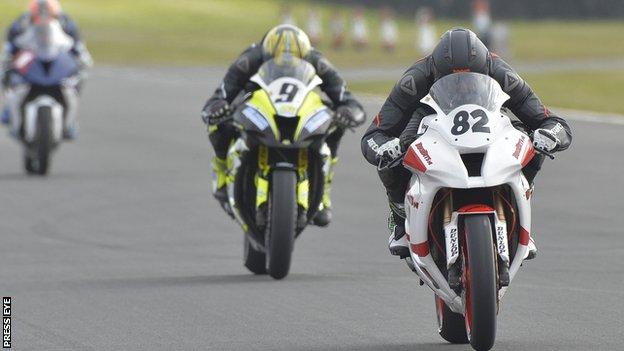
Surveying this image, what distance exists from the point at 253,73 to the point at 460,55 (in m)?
3.40

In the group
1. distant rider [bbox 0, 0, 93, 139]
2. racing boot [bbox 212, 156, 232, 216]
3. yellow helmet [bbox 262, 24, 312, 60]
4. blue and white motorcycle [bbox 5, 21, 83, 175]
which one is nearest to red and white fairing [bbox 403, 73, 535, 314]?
yellow helmet [bbox 262, 24, 312, 60]

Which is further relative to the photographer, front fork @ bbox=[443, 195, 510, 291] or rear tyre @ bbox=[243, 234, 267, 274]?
rear tyre @ bbox=[243, 234, 267, 274]

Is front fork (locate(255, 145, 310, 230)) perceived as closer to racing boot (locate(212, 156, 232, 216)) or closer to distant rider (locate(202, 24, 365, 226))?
distant rider (locate(202, 24, 365, 226))

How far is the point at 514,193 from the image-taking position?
26.2ft

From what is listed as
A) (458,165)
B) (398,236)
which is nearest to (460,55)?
(458,165)

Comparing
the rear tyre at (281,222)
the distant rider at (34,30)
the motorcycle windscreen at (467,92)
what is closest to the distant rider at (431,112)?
the motorcycle windscreen at (467,92)

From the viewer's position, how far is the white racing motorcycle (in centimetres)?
770

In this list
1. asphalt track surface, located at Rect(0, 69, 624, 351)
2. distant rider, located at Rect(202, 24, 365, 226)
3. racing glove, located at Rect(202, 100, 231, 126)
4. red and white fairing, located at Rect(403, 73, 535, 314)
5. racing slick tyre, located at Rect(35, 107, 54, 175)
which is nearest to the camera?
red and white fairing, located at Rect(403, 73, 535, 314)

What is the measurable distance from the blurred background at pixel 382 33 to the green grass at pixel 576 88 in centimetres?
2

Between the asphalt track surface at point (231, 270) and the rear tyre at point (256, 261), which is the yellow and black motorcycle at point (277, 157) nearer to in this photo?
the rear tyre at point (256, 261)

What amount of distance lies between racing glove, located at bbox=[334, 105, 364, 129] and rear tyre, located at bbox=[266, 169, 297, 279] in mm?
576

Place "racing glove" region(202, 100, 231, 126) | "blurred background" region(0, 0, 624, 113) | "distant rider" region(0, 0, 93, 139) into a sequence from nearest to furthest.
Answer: "racing glove" region(202, 100, 231, 126)
"distant rider" region(0, 0, 93, 139)
"blurred background" region(0, 0, 624, 113)

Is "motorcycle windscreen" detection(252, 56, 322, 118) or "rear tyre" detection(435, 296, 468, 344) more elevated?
"motorcycle windscreen" detection(252, 56, 322, 118)

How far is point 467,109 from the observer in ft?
26.3
